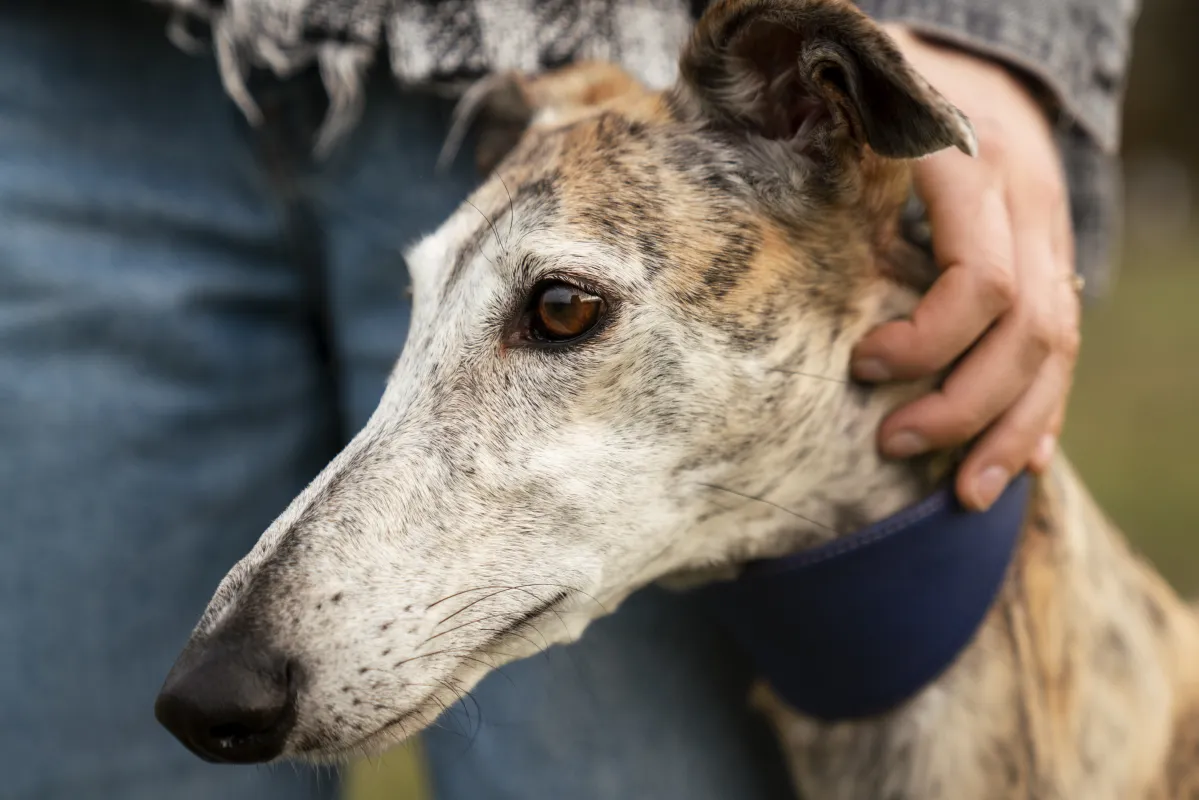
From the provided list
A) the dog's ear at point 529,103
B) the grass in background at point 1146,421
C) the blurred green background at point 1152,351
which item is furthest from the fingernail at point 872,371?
the grass in background at point 1146,421

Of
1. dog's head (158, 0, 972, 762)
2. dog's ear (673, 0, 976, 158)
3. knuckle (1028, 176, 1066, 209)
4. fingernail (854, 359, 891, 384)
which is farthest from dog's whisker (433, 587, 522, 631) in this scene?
knuckle (1028, 176, 1066, 209)

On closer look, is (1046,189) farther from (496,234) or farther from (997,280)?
(496,234)

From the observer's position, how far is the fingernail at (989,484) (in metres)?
1.63

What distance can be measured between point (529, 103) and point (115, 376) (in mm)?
891

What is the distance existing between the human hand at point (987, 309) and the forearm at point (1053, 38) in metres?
0.05

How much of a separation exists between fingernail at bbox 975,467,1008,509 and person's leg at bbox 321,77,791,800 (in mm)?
645

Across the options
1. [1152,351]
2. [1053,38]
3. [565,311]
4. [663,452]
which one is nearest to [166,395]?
[565,311]

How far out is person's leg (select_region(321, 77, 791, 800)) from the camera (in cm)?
192

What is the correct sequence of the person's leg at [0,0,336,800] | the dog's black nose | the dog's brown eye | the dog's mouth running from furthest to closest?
the person's leg at [0,0,336,800] → the dog's brown eye → the dog's mouth → the dog's black nose

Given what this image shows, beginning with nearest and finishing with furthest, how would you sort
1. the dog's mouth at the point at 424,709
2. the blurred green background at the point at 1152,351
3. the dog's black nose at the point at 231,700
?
the dog's black nose at the point at 231,700, the dog's mouth at the point at 424,709, the blurred green background at the point at 1152,351

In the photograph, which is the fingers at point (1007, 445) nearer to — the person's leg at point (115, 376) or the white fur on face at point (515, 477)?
the white fur on face at point (515, 477)

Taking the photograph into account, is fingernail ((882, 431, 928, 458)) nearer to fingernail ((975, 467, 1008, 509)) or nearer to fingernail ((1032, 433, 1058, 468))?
fingernail ((975, 467, 1008, 509))

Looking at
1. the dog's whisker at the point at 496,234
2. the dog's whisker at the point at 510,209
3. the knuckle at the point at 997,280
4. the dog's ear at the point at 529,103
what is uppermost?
the dog's ear at the point at 529,103

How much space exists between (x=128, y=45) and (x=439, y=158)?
577 millimetres
